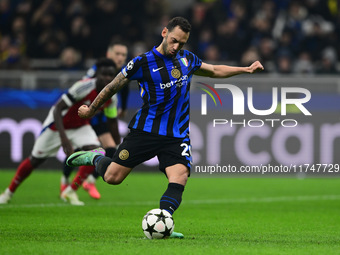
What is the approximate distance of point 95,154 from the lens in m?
7.64

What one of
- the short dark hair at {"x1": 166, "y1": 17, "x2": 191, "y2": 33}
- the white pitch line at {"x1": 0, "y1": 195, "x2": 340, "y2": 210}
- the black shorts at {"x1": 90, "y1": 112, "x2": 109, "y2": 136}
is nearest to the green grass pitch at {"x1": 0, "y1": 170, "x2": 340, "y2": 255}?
the white pitch line at {"x1": 0, "y1": 195, "x2": 340, "y2": 210}

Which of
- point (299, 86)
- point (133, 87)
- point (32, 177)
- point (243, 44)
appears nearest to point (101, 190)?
point (32, 177)

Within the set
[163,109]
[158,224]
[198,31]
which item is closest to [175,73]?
[163,109]

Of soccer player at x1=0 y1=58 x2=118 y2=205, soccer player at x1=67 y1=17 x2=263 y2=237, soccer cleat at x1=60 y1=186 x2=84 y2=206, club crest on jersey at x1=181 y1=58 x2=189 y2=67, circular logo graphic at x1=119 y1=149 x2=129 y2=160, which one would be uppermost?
club crest on jersey at x1=181 y1=58 x2=189 y2=67

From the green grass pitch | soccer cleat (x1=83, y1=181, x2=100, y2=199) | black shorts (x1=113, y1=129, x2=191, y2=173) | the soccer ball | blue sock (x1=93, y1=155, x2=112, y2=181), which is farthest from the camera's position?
soccer cleat (x1=83, y1=181, x2=100, y2=199)

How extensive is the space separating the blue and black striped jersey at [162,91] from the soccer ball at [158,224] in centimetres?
84

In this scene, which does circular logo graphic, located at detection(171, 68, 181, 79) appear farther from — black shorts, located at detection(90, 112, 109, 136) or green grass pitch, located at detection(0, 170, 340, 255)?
black shorts, located at detection(90, 112, 109, 136)

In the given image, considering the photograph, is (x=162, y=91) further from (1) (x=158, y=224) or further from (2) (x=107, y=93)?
(1) (x=158, y=224)

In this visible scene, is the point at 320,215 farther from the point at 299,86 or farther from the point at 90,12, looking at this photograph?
the point at 90,12

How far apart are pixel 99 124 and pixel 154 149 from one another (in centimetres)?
436

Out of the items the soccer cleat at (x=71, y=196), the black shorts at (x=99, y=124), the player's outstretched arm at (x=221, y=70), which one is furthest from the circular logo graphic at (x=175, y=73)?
the black shorts at (x=99, y=124)

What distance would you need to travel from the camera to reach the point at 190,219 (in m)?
8.59

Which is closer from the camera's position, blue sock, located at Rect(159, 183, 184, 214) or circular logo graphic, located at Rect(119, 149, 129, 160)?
blue sock, located at Rect(159, 183, 184, 214)

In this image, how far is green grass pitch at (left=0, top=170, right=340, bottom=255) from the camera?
5996mm
